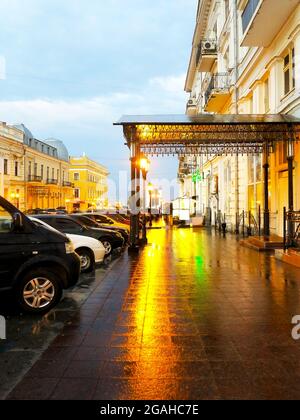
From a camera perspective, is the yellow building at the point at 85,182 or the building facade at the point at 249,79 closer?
the building facade at the point at 249,79

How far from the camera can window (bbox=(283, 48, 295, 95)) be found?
639 inches

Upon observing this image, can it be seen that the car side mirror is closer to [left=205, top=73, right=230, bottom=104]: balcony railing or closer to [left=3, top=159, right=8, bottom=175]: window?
[left=205, top=73, right=230, bottom=104]: balcony railing

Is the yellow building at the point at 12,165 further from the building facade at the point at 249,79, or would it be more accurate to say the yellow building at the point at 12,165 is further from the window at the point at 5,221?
the window at the point at 5,221

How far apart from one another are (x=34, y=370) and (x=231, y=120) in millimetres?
12293

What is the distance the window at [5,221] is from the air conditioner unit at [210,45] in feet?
89.5

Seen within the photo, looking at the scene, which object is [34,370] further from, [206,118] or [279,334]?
[206,118]

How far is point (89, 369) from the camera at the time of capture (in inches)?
168

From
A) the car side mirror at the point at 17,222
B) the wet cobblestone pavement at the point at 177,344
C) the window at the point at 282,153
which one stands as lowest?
the wet cobblestone pavement at the point at 177,344

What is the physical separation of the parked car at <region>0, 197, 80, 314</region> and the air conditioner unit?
88.9 ft

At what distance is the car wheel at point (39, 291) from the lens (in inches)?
255

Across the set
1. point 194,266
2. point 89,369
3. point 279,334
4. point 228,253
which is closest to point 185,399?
point 89,369

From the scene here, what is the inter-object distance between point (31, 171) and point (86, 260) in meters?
51.1

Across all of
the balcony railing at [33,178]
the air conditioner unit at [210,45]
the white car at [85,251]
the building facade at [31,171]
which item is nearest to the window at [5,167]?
the building facade at [31,171]
